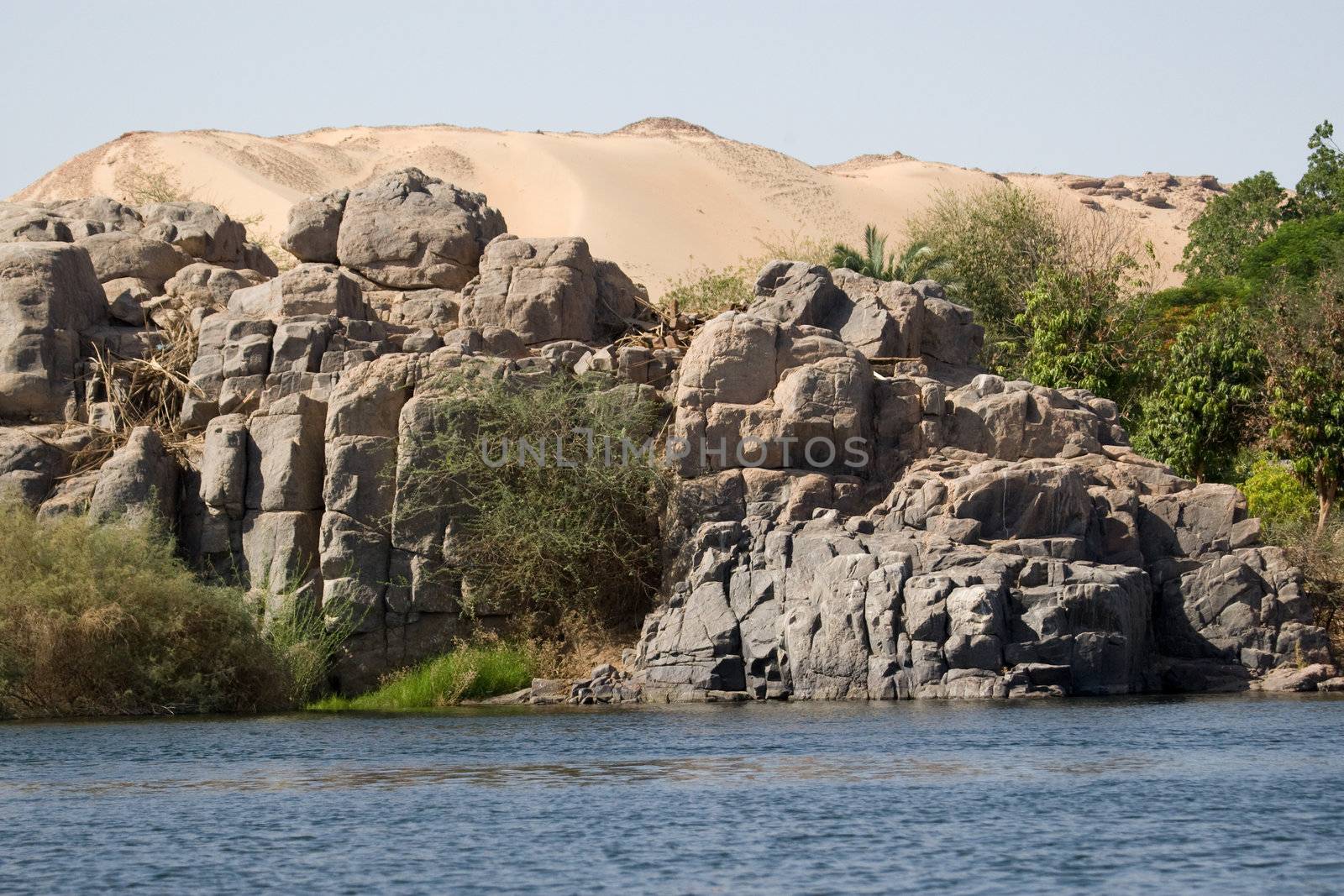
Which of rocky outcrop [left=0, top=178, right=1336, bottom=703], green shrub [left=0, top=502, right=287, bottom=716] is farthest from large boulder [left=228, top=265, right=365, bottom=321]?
green shrub [left=0, top=502, right=287, bottom=716]

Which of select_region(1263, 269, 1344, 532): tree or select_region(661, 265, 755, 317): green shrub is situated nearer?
select_region(1263, 269, 1344, 532): tree

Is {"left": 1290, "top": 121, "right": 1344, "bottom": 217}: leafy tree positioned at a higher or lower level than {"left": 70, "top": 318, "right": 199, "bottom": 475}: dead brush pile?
higher

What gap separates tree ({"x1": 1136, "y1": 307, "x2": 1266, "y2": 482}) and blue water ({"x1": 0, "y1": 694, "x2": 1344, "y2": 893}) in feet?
45.5

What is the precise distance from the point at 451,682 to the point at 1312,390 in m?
20.6

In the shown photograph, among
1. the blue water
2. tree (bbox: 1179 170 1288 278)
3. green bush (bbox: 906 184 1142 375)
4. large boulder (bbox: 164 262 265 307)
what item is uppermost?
tree (bbox: 1179 170 1288 278)

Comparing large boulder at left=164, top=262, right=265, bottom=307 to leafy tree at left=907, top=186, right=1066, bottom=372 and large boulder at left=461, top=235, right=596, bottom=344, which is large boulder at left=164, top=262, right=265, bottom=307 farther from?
leafy tree at left=907, top=186, right=1066, bottom=372

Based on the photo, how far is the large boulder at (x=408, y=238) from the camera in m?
38.7

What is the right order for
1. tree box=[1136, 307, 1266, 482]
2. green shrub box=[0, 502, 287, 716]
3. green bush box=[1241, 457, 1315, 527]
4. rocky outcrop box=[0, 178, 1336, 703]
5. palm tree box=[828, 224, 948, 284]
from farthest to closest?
palm tree box=[828, 224, 948, 284], tree box=[1136, 307, 1266, 482], green bush box=[1241, 457, 1315, 527], rocky outcrop box=[0, 178, 1336, 703], green shrub box=[0, 502, 287, 716]

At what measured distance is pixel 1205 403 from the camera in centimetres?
Result: 3941

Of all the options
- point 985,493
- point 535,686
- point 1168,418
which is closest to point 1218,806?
point 985,493

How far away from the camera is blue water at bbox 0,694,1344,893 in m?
14.5

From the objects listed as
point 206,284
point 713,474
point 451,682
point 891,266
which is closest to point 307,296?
point 206,284

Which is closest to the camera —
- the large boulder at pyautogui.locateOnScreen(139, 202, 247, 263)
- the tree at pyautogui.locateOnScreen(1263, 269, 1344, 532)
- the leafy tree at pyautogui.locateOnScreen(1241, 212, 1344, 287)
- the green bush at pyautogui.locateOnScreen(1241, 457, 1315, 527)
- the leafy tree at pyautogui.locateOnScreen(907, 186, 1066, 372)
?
the tree at pyautogui.locateOnScreen(1263, 269, 1344, 532)

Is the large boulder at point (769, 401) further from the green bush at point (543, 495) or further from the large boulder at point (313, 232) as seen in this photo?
the large boulder at point (313, 232)
